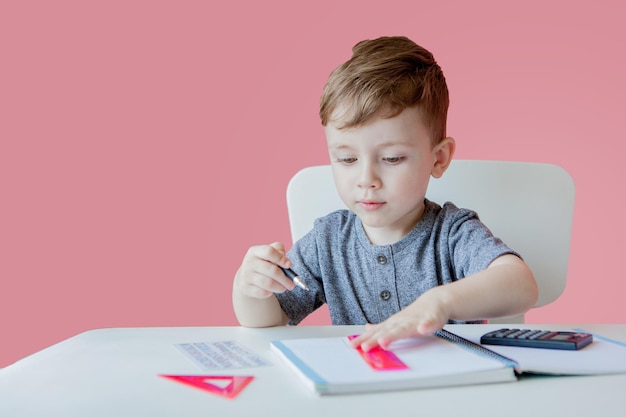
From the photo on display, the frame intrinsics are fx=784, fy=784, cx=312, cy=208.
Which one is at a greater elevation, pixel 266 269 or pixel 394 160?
pixel 394 160

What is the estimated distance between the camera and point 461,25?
2416 millimetres

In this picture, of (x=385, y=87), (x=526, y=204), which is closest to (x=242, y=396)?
(x=385, y=87)

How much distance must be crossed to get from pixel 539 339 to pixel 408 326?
162 millimetres

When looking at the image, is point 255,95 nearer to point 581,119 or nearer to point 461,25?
point 461,25

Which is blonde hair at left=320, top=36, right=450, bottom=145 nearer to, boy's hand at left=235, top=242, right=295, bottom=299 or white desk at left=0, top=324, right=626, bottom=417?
boy's hand at left=235, top=242, right=295, bottom=299

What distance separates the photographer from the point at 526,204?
1.67 m

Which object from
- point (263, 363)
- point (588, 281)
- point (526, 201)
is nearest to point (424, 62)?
point (526, 201)

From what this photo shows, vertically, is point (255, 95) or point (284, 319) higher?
point (255, 95)

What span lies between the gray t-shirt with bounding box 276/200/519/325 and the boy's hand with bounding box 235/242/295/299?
22 centimetres

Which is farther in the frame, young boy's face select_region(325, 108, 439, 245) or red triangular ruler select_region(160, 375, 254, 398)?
young boy's face select_region(325, 108, 439, 245)

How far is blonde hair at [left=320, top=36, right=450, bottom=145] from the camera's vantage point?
139 centimetres

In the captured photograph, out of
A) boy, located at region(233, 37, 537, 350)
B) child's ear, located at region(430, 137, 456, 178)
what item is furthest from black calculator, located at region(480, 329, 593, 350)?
Result: child's ear, located at region(430, 137, 456, 178)

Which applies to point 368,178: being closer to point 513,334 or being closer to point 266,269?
point 266,269

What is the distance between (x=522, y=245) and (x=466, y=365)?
2.86ft
